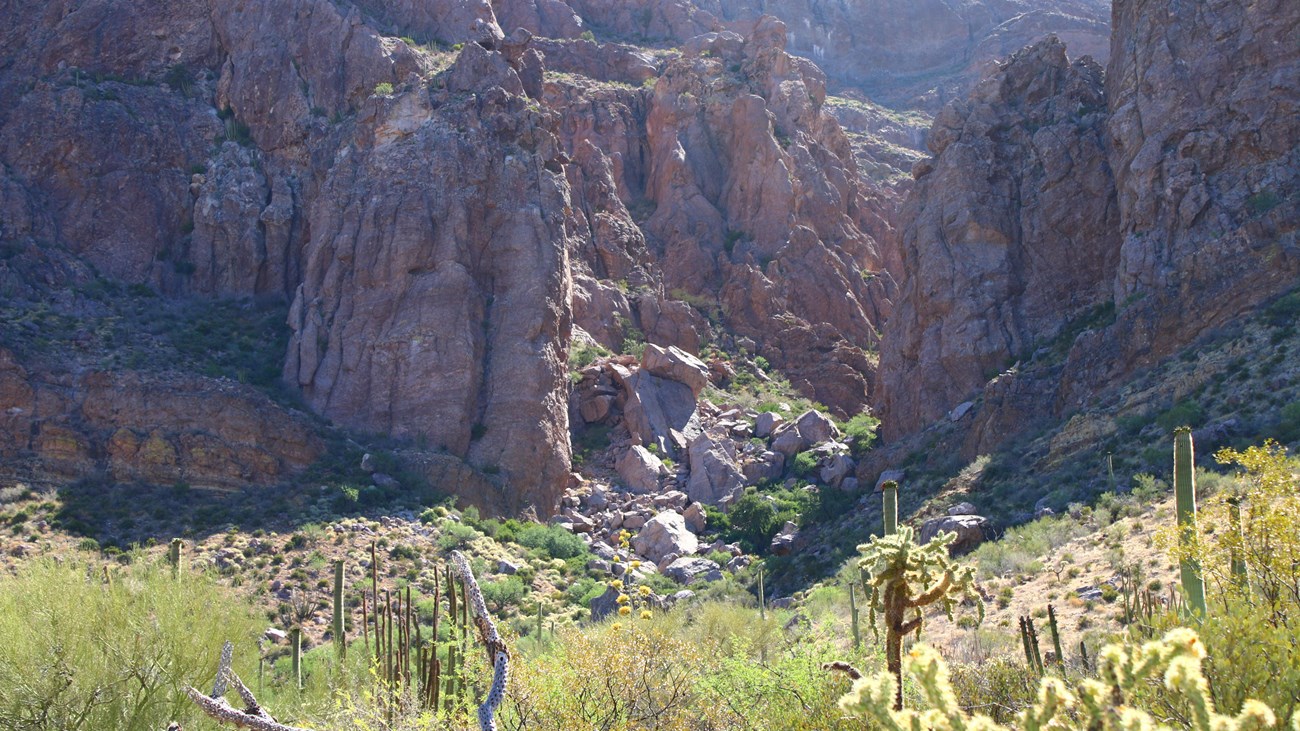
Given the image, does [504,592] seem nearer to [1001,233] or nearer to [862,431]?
[862,431]

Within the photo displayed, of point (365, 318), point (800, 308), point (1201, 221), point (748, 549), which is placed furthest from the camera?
point (800, 308)

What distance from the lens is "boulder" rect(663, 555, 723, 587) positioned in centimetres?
4209

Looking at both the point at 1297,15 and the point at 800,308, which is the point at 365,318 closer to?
the point at 800,308

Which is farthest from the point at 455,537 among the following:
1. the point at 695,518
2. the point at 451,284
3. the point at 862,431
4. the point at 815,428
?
the point at 862,431

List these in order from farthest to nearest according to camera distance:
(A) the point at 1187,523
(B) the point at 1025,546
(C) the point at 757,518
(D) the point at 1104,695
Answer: (C) the point at 757,518, (B) the point at 1025,546, (A) the point at 1187,523, (D) the point at 1104,695

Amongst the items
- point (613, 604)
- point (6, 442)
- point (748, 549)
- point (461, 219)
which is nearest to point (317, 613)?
point (613, 604)

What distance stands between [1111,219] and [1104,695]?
43936 millimetres

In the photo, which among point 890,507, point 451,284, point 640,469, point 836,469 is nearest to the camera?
point 890,507

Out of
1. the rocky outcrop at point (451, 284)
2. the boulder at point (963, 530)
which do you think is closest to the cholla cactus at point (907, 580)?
the boulder at point (963, 530)

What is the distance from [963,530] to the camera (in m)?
33.8

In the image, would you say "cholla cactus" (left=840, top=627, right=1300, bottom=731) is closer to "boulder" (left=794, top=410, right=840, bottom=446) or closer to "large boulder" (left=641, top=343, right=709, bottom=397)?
"boulder" (left=794, top=410, right=840, bottom=446)

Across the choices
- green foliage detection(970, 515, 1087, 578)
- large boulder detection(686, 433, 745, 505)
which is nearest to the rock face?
large boulder detection(686, 433, 745, 505)

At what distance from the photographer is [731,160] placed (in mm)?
80875

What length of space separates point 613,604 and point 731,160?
50135 mm
